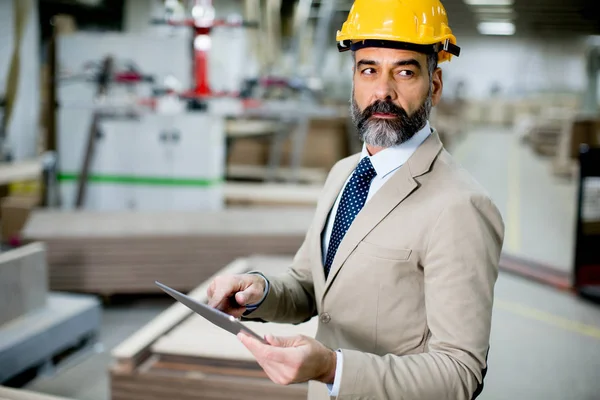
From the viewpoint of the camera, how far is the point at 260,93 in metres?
8.02

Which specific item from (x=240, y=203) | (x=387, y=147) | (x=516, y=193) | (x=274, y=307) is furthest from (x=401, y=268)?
(x=516, y=193)

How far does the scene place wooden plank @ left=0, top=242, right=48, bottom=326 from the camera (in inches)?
144

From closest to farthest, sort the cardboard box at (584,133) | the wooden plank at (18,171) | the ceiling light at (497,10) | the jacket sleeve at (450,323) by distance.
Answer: the jacket sleeve at (450,323) → the ceiling light at (497,10) → the wooden plank at (18,171) → the cardboard box at (584,133)

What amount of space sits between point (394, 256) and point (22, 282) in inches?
119

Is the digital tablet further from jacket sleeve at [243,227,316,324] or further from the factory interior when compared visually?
the factory interior

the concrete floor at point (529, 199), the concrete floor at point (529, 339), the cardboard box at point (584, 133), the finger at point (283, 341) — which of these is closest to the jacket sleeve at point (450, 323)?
the finger at point (283, 341)

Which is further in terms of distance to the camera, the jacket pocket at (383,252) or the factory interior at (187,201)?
the factory interior at (187,201)

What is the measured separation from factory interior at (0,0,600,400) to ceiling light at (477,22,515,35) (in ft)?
0.05

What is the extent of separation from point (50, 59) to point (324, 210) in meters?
6.22

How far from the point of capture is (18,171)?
6.27m

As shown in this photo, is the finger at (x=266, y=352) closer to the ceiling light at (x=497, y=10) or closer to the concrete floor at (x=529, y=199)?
the ceiling light at (x=497, y=10)

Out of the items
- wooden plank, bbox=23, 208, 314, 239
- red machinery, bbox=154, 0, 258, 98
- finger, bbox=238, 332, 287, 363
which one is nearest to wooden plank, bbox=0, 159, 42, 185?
wooden plank, bbox=23, 208, 314, 239

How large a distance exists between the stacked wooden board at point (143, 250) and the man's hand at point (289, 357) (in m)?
3.82

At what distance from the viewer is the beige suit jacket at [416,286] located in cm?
132
